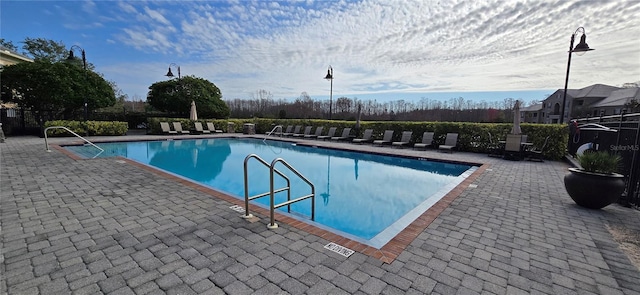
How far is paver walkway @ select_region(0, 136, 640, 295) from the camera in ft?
6.98

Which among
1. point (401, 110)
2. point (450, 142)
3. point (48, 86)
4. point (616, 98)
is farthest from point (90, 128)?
point (616, 98)

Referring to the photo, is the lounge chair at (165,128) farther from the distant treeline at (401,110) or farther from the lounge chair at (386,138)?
the lounge chair at (386,138)

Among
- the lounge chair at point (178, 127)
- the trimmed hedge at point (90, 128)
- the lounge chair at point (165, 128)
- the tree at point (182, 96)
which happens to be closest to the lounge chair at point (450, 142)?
the lounge chair at point (178, 127)

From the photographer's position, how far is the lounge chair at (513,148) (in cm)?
888

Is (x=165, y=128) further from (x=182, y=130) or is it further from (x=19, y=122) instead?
(x=19, y=122)

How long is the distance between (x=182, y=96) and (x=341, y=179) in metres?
18.3

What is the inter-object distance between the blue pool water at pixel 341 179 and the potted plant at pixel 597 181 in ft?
5.94

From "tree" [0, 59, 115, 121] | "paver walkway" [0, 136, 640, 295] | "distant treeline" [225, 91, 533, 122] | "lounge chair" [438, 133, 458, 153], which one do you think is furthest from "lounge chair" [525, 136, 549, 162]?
"tree" [0, 59, 115, 121]

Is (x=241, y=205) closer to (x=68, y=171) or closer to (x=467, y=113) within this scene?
(x=68, y=171)

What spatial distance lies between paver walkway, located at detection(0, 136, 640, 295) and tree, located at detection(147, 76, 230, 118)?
59.0 feet

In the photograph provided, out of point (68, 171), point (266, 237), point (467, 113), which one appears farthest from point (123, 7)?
point (467, 113)

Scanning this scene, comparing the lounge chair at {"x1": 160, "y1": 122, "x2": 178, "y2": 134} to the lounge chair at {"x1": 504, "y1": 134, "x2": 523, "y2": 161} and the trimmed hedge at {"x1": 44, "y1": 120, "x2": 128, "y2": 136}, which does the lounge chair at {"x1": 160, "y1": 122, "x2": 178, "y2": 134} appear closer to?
the trimmed hedge at {"x1": 44, "y1": 120, "x2": 128, "y2": 136}

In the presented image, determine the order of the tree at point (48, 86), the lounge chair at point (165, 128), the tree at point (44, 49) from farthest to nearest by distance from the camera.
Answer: the tree at point (44, 49) < the lounge chair at point (165, 128) < the tree at point (48, 86)

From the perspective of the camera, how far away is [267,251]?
2662 millimetres
